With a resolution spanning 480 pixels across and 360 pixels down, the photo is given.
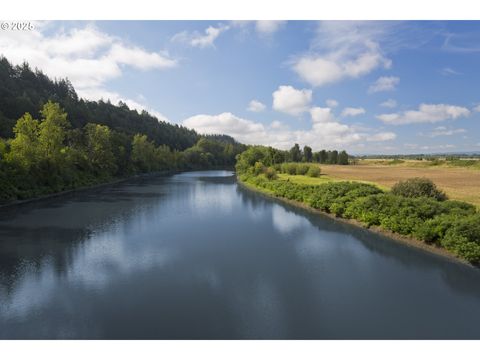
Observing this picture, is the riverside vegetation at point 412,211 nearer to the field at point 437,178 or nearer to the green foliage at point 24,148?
the field at point 437,178

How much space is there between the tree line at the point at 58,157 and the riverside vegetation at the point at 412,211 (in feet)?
128

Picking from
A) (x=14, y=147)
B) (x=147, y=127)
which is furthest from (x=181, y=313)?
(x=147, y=127)

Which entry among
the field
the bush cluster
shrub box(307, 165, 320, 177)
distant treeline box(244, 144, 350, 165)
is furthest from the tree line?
distant treeline box(244, 144, 350, 165)

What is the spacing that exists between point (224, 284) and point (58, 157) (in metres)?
49.0

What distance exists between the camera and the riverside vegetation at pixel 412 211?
71.9ft

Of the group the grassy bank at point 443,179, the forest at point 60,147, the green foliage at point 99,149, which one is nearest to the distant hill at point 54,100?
the forest at point 60,147

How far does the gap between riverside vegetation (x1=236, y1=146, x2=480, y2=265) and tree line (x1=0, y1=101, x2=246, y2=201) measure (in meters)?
39.1

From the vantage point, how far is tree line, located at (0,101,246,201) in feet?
155

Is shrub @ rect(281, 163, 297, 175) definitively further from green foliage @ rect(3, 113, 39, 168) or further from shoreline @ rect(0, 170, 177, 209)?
green foliage @ rect(3, 113, 39, 168)

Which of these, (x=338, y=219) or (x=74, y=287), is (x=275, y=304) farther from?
(x=338, y=219)

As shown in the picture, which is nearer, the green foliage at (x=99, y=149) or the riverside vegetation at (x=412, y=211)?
the riverside vegetation at (x=412, y=211)

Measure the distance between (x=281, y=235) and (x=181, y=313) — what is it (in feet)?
55.0

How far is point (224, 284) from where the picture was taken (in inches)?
728

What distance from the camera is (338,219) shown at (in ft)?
120
